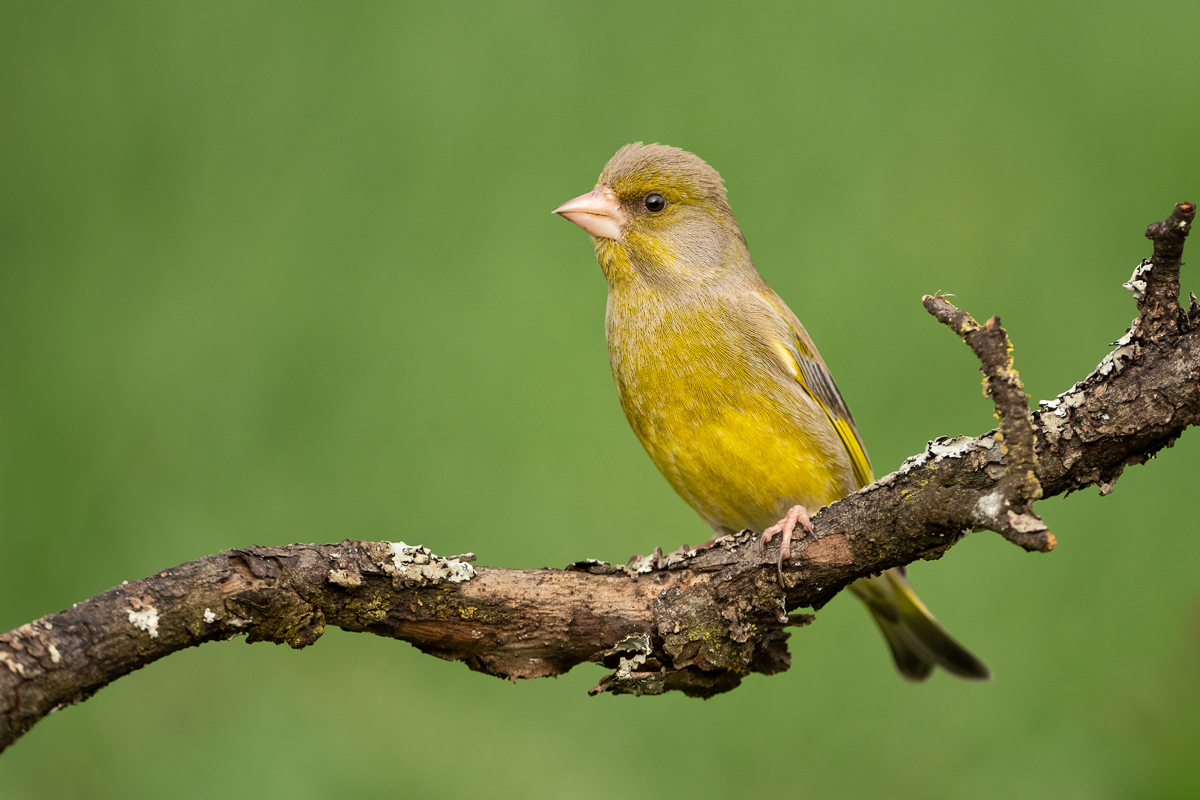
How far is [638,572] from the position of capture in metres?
2.62

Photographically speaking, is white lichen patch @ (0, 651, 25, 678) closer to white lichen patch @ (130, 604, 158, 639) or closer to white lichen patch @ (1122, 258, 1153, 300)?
white lichen patch @ (130, 604, 158, 639)

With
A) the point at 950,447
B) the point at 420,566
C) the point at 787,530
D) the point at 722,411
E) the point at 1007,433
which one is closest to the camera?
the point at 1007,433

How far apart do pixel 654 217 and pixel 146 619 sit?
194cm

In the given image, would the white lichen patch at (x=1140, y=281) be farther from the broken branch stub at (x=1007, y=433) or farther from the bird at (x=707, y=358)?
the bird at (x=707, y=358)

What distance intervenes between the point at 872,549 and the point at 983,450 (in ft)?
1.27

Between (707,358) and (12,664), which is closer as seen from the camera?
(12,664)

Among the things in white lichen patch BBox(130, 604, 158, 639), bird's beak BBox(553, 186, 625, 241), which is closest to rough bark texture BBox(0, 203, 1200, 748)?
white lichen patch BBox(130, 604, 158, 639)

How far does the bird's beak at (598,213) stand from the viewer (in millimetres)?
3133

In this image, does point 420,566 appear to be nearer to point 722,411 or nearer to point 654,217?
point 722,411

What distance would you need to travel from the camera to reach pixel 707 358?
299 centimetres

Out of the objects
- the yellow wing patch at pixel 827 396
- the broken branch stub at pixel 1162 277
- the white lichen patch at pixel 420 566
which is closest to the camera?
the broken branch stub at pixel 1162 277

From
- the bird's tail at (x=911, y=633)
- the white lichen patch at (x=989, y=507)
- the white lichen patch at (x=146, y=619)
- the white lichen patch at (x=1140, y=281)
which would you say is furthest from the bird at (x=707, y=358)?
the white lichen patch at (x=146, y=619)

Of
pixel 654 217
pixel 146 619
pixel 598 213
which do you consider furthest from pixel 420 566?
pixel 654 217

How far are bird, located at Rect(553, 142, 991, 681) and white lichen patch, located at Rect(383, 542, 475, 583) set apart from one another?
0.91 metres
